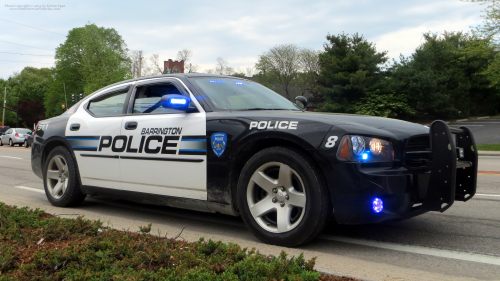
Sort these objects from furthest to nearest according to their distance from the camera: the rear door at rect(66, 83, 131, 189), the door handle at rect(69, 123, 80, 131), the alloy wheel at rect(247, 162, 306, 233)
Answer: the door handle at rect(69, 123, 80, 131), the rear door at rect(66, 83, 131, 189), the alloy wheel at rect(247, 162, 306, 233)

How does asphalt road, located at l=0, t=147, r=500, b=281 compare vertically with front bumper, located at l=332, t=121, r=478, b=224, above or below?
below

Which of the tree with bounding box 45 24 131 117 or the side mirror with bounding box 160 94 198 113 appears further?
the tree with bounding box 45 24 131 117

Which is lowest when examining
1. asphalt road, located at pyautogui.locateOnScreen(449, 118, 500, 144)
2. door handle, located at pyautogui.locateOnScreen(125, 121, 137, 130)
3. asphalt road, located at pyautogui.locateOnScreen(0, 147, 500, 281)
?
asphalt road, located at pyautogui.locateOnScreen(449, 118, 500, 144)

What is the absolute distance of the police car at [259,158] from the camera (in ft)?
11.2

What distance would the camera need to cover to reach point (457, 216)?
490 centimetres

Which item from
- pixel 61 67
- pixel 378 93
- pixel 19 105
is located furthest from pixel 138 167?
pixel 19 105

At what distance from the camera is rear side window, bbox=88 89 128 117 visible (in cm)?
535

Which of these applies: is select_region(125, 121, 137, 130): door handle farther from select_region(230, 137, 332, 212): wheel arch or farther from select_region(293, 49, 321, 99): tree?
select_region(293, 49, 321, 99): tree

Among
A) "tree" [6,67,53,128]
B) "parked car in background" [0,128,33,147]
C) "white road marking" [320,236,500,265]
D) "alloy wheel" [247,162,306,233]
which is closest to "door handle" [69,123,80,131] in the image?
"alloy wheel" [247,162,306,233]

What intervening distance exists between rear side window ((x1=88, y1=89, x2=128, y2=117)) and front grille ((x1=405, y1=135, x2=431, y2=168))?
10.6 feet

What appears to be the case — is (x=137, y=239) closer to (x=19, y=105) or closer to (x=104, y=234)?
(x=104, y=234)

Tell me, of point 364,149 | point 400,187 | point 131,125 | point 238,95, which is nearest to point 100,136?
point 131,125

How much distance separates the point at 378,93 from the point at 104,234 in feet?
115

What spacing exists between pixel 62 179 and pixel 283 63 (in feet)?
Answer: 192
